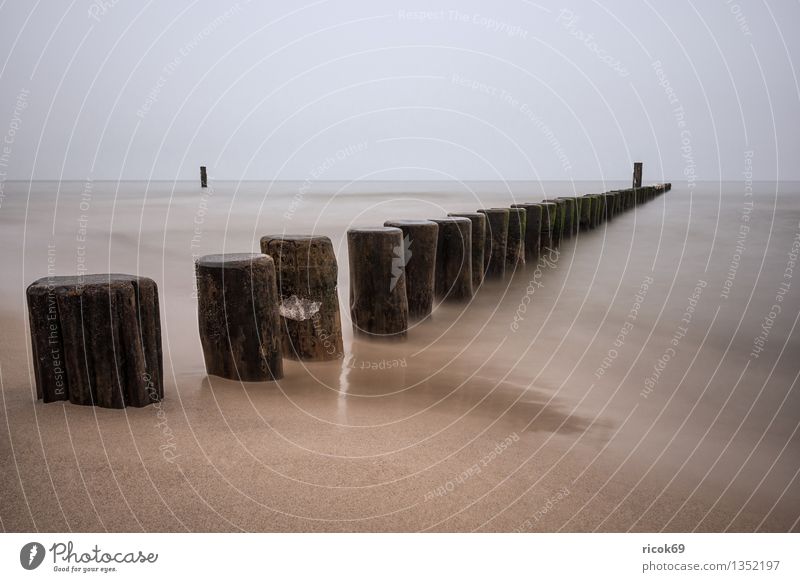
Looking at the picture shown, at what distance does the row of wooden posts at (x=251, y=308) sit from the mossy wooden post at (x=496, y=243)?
94 cm

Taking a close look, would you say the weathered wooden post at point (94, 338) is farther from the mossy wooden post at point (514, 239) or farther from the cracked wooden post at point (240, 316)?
the mossy wooden post at point (514, 239)

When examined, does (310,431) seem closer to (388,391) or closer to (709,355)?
(388,391)

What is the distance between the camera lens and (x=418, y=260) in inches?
188

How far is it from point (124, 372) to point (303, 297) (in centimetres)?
113

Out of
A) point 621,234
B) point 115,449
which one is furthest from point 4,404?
point 621,234

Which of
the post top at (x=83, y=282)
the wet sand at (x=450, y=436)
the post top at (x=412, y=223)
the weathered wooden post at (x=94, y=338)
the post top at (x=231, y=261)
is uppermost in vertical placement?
the post top at (x=412, y=223)

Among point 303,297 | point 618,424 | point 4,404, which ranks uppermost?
point 303,297

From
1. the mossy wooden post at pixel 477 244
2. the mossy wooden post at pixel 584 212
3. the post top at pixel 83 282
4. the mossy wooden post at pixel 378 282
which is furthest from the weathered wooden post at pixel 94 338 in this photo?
the mossy wooden post at pixel 584 212

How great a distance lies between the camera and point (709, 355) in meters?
4.60

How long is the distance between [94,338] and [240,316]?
2.20 feet

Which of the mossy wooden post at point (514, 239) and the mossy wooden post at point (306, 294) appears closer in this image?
the mossy wooden post at point (306, 294)

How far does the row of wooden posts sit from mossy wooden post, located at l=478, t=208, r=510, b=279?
0.94 m

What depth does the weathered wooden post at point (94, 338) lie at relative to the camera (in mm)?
2617

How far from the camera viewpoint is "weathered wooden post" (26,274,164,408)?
262cm
